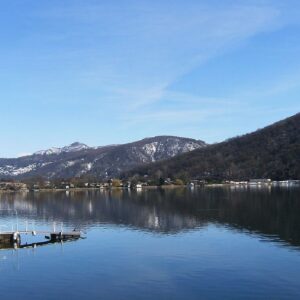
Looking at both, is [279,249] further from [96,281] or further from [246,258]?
[96,281]

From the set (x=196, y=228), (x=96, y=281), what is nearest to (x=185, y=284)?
(x=96, y=281)

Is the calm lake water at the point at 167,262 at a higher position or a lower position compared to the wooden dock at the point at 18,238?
lower

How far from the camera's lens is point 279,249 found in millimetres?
57031

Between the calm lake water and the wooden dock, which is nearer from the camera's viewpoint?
the calm lake water

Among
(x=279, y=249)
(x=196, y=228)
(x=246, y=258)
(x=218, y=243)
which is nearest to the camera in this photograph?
(x=246, y=258)

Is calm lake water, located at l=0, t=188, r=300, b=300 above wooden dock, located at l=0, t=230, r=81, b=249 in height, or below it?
below

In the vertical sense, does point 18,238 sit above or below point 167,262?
above

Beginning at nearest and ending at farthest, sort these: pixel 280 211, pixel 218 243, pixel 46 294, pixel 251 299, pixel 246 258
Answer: pixel 251 299, pixel 46 294, pixel 246 258, pixel 218 243, pixel 280 211

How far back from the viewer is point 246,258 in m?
52.9

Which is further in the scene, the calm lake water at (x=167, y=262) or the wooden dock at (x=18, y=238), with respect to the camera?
the wooden dock at (x=18, y=238)

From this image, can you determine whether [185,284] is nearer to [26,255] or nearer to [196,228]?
[26,255]

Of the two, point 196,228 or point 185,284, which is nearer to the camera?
point 185,284

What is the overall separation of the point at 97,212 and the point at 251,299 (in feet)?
267

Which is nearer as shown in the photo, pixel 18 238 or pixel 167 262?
pixel 167 262
